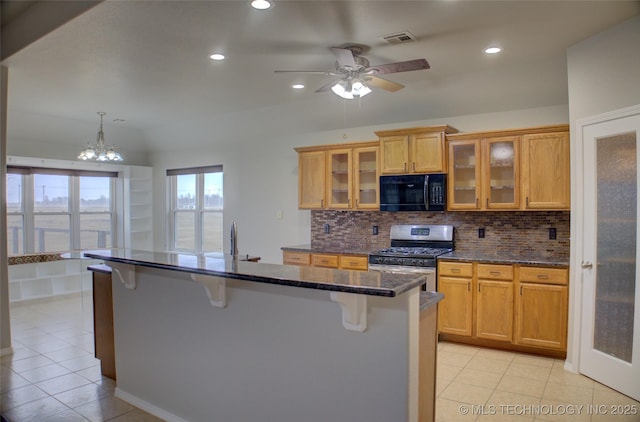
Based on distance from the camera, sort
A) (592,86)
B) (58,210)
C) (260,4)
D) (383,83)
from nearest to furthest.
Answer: (260,4) → (592,86) → (383,83) → (58,210)

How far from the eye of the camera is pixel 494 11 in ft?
9.31

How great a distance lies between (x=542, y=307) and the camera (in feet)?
12.9

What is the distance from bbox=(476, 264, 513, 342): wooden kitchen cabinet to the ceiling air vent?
2256 millimetres

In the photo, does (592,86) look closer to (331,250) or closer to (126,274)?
(331,250)

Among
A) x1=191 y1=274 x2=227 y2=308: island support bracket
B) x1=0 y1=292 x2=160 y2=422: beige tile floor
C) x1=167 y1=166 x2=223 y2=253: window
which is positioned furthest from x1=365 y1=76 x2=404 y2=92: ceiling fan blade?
x1=167 y1=166 x2=223 y2=253: window

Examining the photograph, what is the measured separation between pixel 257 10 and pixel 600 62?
261 cm

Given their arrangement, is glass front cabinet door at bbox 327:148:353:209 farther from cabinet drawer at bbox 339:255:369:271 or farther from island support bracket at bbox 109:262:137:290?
island support bracket at bbox 109:262:137:290

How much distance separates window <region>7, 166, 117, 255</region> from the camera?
667cm

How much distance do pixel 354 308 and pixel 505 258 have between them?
282cm

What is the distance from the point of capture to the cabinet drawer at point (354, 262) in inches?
193

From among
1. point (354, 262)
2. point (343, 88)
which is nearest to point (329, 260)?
point (354, 262)

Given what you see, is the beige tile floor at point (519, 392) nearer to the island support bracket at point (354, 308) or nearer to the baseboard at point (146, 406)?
the island support bracket at point (354, 308)

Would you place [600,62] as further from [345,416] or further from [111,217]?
[111,217]

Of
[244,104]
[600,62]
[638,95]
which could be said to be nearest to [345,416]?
[638,95]
